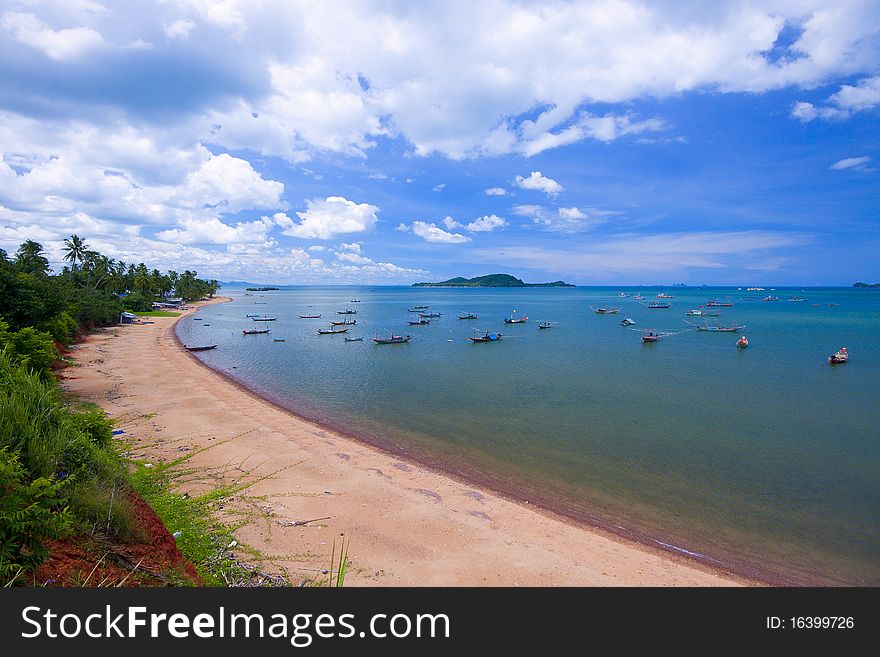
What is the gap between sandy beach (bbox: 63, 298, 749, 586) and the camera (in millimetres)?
9531

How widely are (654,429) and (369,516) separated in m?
16.9

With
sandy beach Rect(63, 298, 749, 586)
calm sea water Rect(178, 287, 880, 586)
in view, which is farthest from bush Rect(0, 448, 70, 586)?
calm sea water Rect(178, 287, 880, 586)

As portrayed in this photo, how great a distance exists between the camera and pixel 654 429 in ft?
70.4

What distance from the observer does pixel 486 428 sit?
71.1 ft

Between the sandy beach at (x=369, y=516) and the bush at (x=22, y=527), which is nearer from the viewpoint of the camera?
the bush at (x=22, y=527)

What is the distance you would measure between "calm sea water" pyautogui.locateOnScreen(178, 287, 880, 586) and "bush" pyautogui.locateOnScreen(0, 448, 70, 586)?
13.1 metres

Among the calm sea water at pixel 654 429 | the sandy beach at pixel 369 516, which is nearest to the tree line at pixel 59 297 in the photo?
the sandy beach at pixel 369 516

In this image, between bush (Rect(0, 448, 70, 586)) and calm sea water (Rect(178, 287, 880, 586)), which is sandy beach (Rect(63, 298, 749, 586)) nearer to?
calm sea water (Rect(178, 287, 880, 586))

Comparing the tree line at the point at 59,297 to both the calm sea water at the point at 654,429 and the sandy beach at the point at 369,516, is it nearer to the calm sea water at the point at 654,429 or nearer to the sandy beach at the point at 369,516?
the sandy beach at the point at 369,516

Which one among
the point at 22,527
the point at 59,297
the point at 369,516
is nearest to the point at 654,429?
the point at 369,516

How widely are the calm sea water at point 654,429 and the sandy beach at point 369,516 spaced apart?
1.86 meters

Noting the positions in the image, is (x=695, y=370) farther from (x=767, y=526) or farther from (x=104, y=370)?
(x=104, y=370)

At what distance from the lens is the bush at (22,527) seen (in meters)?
4.51
